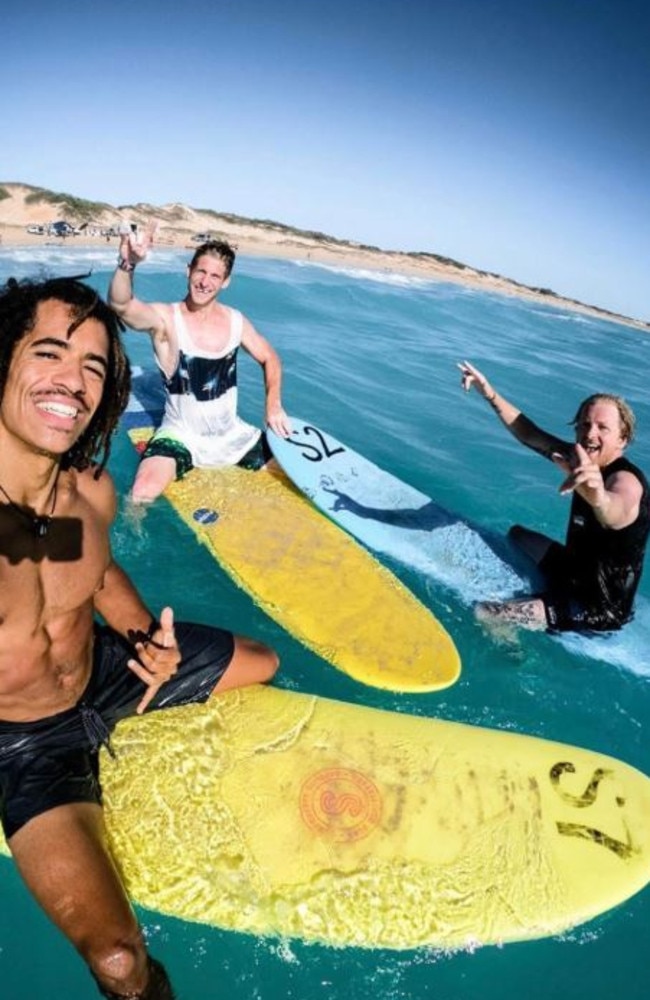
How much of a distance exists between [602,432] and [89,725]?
3.21 metres

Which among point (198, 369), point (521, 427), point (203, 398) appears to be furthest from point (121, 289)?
point (521, 427)

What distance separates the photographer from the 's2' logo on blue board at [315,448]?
5.95 metres

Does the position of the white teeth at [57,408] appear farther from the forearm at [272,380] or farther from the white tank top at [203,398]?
the forearm at [272,380]

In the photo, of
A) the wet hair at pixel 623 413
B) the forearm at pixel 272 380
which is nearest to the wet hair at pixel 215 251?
the forearm at pixel 272 380

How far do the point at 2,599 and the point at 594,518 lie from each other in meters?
3.47

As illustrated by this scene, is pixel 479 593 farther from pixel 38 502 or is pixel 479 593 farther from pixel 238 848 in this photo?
pixel 38 502

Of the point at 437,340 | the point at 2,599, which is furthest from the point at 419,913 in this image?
the point at 437,340

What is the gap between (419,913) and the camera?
95.7 inches

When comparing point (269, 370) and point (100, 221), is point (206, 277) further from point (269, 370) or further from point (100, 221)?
point (100, 221)

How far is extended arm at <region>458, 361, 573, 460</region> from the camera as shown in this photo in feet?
14.0

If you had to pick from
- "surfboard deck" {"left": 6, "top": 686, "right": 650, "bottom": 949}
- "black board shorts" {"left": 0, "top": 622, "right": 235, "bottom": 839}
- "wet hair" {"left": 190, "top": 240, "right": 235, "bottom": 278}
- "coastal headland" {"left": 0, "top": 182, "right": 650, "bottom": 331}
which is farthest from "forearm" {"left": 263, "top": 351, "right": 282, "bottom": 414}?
"coastal headland" {"left": 0, "top": 182, "right": 650, "bottom": 331}

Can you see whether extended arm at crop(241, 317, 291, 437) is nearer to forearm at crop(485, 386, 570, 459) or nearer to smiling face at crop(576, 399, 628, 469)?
forearm at crop(485, 386, 570, 459)

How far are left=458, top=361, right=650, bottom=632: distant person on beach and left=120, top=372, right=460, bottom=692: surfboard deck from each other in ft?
2.76

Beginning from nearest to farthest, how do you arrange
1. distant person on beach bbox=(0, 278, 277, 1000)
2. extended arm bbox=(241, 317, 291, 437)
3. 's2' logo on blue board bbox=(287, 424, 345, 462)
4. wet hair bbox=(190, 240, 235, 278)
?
distant person on beach bbox=(0, 278, 277, 1000), wet hair bbox=(190, 240, 235, 278), extended arm bbox=(241, 317, 291, 437), 's2' logo on blue board bbox=(287, 424, 345, 462)
